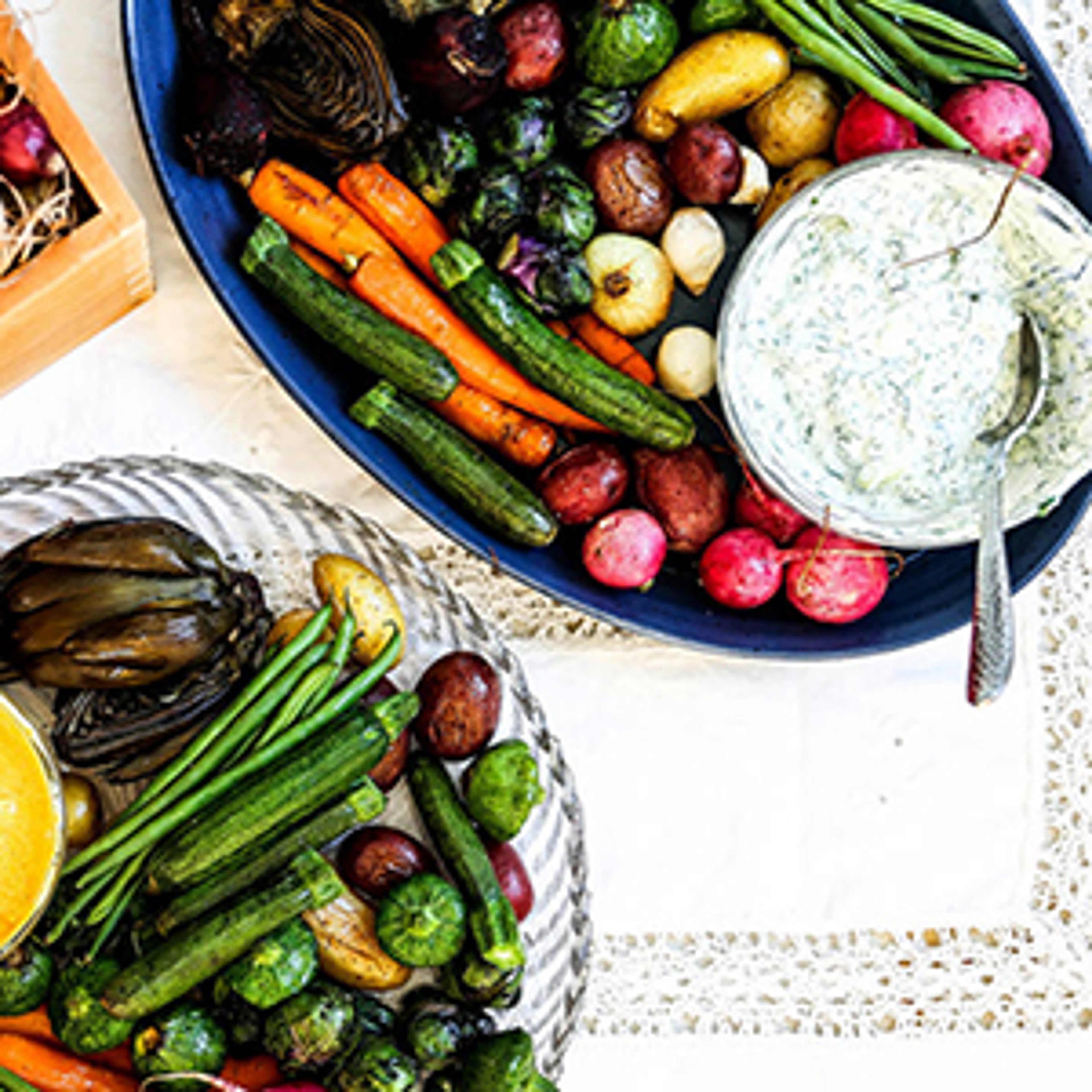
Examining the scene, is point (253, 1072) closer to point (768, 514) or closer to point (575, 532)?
point (575, 532)

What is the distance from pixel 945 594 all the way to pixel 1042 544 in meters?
0.11

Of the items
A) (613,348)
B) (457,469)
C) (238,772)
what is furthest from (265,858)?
(613,348)

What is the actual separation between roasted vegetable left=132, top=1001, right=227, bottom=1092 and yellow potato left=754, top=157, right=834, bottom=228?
3.21 ft

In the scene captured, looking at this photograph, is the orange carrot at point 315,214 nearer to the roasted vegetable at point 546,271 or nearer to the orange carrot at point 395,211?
the orange carrot at point 395,211

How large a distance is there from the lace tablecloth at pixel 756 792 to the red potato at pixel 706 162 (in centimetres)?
47

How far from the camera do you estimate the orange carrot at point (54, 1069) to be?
1329mm

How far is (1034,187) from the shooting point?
145 cm

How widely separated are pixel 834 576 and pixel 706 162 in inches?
17.8

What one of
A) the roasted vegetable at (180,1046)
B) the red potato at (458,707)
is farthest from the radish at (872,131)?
the roasted vegetable at (180,1046)

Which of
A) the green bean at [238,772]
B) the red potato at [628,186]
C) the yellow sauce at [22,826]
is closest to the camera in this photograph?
the yellow sauce at [22,826]

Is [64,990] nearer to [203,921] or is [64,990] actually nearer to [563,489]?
[203,921]

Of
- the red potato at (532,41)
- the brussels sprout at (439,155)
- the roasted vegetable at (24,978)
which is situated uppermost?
the red potato at (532,41)

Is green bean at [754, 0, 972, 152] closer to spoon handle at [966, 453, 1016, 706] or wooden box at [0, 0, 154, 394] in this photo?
spoon handle at [966, 453, 1016, 706]

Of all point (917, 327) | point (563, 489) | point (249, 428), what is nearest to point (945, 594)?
point (917, 327)
